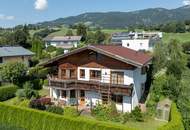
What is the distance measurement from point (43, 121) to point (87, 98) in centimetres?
1116

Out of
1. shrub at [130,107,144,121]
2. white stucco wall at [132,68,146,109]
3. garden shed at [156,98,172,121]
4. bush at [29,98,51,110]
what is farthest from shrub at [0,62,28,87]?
garden shed at [156,98,172,121]

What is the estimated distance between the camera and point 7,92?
136ft

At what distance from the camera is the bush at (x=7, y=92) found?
40.7m

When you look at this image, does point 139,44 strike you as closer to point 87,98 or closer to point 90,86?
point 87,98

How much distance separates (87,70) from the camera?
124 feet

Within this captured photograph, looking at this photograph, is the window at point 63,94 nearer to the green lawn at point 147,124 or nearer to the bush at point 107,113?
the bush at point 107,113

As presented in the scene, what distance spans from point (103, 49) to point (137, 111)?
847 centimetres

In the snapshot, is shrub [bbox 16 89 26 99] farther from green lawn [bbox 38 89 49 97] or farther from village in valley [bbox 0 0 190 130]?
green lawn [bbox 38 89 49 97]

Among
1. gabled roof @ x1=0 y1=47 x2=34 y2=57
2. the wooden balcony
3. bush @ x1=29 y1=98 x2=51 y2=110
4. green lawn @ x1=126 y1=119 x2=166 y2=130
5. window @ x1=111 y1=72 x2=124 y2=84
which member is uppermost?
gabled roof @ x1=0 y1=47 x2=34 y2=57

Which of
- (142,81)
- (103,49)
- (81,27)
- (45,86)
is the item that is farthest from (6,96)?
(81,27)

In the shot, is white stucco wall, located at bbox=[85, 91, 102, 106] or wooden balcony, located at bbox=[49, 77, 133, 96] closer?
wooden balcony, located at bbox=[49, 77, 133, 96]

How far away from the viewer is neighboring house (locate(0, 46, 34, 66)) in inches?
2389

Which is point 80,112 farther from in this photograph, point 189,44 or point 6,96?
point 189,44

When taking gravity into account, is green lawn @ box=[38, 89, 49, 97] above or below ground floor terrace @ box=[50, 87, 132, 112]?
below
